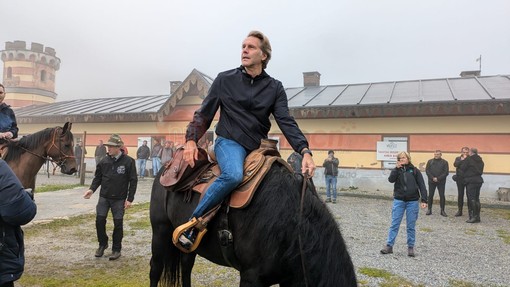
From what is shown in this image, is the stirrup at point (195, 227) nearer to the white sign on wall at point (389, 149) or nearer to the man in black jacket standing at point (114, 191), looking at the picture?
the man in black jacket standing at point (114, 191)

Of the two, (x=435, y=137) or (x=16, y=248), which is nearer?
(x=16, y=248)

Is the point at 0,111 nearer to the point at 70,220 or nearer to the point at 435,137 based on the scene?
the point at 70,220

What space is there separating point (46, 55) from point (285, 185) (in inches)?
1854

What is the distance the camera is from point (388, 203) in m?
13.0

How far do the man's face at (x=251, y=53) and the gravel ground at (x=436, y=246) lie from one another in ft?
11.0

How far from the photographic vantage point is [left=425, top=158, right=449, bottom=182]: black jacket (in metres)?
11.0

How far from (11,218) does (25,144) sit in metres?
3.91

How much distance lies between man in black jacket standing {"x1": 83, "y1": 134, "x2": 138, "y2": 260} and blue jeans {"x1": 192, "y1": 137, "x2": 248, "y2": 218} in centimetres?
381

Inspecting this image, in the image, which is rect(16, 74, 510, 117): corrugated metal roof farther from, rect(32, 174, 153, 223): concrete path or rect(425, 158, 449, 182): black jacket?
rect(32, 174, 153, 223): concrete path

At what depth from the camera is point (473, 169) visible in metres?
10.0

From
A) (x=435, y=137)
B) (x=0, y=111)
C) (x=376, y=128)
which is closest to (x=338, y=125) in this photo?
(x=376, y=128)

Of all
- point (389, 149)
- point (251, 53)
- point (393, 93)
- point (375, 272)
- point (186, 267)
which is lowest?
point (375, 272)

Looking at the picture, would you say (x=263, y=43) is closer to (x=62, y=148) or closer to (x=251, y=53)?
(x=251, y=53)

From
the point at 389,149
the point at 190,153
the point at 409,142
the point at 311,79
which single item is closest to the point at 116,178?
the point at 190,153
